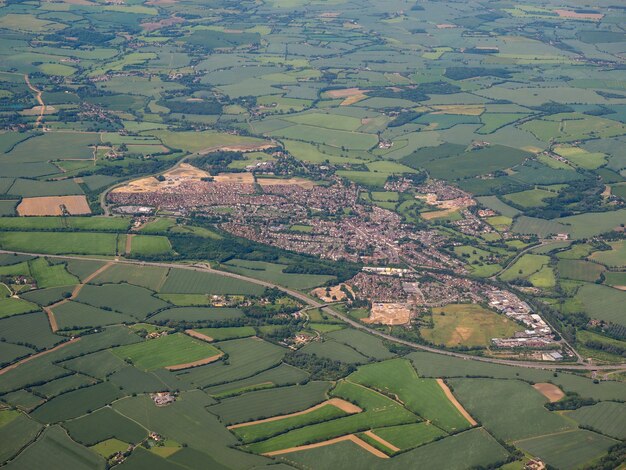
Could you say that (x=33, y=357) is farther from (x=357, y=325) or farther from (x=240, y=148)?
(x=240, y=148)

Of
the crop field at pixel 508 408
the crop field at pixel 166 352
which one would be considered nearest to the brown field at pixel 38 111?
the crop field at pixel 166 352

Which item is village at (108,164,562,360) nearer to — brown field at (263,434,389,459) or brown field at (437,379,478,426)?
brown field at (437,379,478,426)

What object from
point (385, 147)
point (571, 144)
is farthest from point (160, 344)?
point (571, 144)

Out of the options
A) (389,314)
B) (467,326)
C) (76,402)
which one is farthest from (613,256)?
(76,402)

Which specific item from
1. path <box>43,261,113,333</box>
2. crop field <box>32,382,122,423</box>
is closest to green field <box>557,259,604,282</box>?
path <box>43,261,113,333</box>

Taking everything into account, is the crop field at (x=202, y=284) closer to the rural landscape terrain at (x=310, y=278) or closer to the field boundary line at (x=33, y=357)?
the rural landscape terrain at (x=310, y=278)

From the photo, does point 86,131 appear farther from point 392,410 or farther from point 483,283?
point 392,410
